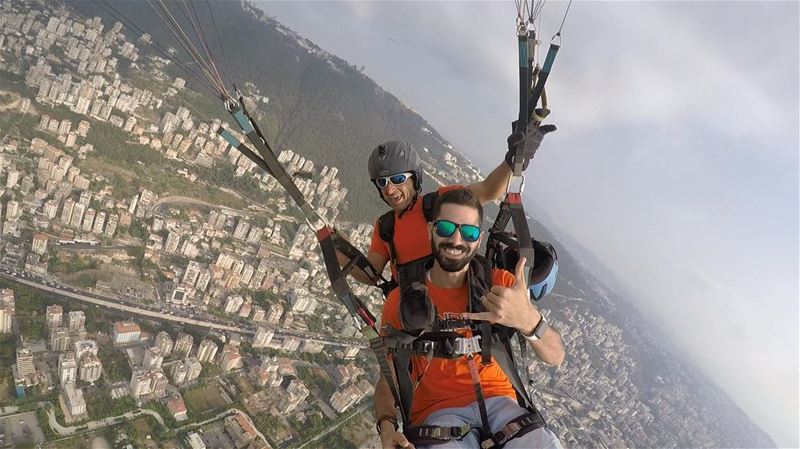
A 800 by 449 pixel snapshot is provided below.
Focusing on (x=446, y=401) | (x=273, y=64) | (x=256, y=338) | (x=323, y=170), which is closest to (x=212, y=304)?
(x=256, y=338)

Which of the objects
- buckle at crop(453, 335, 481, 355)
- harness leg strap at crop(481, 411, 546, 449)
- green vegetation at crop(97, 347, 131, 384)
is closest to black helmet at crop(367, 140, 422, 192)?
buckle at crop(453, 335, 481, 355)

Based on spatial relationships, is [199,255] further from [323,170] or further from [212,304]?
[323,170]

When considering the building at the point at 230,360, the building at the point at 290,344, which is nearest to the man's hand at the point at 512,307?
the building at the point at 230,360

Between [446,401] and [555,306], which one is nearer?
[446,401]

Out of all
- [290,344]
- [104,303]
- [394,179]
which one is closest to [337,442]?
[290,344]

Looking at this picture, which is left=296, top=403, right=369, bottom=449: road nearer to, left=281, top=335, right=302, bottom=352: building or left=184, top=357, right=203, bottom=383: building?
left=281, top=335, right=302, bottom=352: building

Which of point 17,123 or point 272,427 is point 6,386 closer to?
point 272,427
